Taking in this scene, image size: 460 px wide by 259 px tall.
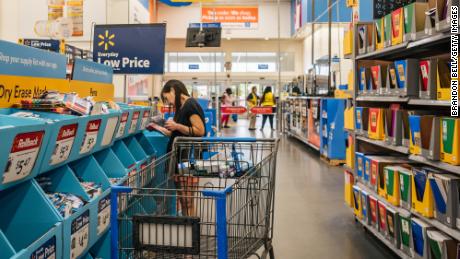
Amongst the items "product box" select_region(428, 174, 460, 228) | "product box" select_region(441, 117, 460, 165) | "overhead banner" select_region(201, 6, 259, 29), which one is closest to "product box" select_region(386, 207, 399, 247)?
"product box" select_region(428, 174, 460, 228)

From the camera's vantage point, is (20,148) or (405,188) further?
(405,188)

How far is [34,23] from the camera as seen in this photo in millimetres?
9828

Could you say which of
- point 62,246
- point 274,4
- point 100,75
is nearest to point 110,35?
point 100,75

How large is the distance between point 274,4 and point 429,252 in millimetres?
19693

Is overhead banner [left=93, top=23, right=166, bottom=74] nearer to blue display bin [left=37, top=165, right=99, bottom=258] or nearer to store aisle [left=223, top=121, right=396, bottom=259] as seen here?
store aisle [left=223, top=121, right=396, bottom=259]

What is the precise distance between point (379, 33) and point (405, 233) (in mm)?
1766

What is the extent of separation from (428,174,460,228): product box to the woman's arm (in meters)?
2.05

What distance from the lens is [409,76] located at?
342 cm

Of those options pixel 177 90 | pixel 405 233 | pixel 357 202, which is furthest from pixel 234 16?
pixel 405 233

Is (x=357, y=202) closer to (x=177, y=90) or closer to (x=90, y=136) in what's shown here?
(x=177, y=90)

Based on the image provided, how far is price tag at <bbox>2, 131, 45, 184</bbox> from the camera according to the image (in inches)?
71.4

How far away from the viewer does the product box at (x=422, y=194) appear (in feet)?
10.0

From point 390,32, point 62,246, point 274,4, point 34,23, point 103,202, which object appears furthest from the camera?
point 274,4

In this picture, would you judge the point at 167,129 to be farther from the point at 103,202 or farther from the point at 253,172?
the point at 253,172
